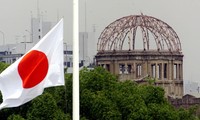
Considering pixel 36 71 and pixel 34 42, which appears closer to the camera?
pixel 36 71

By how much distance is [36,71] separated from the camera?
12.9m

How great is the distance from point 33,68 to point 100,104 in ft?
33.1

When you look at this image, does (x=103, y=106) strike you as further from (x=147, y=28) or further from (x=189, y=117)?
(x=147, y=28)

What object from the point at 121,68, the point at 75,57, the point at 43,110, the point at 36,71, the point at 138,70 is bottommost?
the point at 138,70

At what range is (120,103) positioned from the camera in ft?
77.3

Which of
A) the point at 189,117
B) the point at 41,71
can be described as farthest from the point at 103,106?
the point at 41,71

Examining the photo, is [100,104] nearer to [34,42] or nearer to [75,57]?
[75,57]

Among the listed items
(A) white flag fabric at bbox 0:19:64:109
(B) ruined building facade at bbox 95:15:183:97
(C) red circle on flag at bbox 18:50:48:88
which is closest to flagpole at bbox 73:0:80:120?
(A) white flag fabric at bbox 0:19:64:109

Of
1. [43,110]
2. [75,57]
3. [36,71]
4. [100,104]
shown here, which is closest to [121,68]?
[100,104]

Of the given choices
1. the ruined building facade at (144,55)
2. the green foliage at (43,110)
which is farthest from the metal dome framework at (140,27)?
the green foliage at (43,110)

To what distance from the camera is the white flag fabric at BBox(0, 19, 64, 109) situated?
12780mm

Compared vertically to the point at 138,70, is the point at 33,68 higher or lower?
higher

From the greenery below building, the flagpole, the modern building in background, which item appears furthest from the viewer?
the modern building in background

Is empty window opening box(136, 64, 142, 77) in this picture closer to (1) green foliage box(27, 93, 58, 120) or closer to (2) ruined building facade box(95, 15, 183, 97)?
(2) ruined building facade box(95, 15, 183, 97)
